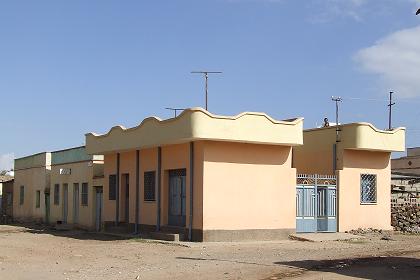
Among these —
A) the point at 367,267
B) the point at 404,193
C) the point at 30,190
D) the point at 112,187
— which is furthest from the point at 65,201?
the point at 367,267

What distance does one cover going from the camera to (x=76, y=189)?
34406 millimetres

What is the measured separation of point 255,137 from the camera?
902 inches

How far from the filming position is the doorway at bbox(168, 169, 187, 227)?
24.1m

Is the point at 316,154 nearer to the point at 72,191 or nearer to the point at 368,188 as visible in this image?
the point at 368,188

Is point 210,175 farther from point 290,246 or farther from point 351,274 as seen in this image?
point 351,274

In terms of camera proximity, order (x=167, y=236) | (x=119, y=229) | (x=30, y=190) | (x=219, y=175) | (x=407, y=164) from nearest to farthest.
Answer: (x=219, y=175) < (x=167, y=236) < (x=119, y=229) < (x=30, y=190) < (x=407, y=164)

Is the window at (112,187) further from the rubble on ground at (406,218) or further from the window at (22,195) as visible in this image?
the window at (22,195)

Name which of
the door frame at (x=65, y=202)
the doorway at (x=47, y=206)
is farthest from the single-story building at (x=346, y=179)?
the doorway at (x=47, y=206)

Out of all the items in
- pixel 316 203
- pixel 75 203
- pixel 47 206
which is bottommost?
pixel 47 206

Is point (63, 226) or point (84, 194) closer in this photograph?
point (84, 194)

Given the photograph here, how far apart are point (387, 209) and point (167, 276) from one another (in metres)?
16.0

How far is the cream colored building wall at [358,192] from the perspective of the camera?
26328 mm

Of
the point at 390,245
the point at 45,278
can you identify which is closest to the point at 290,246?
the point at 390,245

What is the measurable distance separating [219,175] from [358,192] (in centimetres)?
722
